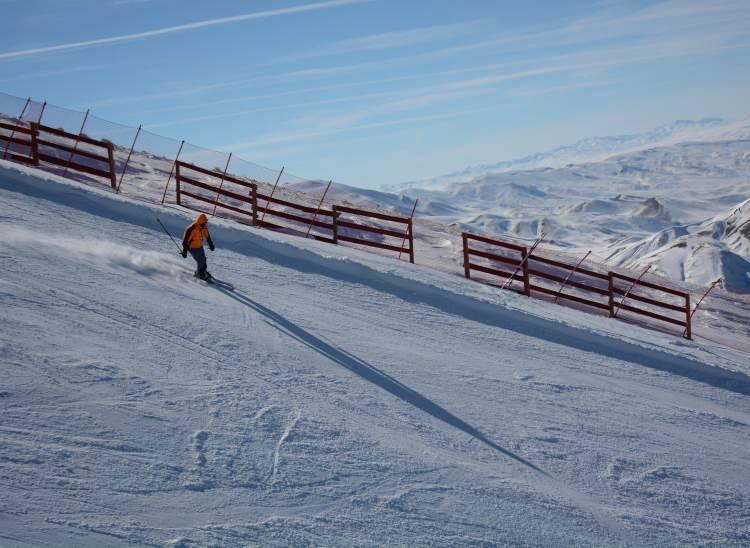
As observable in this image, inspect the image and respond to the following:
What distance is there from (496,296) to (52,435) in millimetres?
11670

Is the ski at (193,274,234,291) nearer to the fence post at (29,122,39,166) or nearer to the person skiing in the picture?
the person skiing

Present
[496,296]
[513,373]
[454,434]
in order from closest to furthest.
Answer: [454,434] < [513,373] < [496,296]

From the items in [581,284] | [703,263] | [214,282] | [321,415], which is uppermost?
[703,263]

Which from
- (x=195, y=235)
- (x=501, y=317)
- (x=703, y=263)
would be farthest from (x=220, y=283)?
(x=703, y=263)

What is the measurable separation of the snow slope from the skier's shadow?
45mm

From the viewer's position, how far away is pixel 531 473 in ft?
27.9

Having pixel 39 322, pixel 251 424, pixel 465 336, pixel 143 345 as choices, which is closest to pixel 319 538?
pixel 251 424

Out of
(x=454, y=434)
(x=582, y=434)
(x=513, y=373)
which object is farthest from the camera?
(x=513, y=373)

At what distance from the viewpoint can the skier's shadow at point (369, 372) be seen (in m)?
9.26

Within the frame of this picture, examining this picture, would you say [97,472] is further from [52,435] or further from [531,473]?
[531,473]

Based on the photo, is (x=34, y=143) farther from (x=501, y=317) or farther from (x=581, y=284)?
(x=581, y=284)

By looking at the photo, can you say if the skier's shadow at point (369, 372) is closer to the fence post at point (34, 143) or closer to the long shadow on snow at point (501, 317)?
the long shadow on snow at point (501, 317)

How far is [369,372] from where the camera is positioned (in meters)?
10.6

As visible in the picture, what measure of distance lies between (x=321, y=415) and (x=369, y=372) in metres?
1.93
